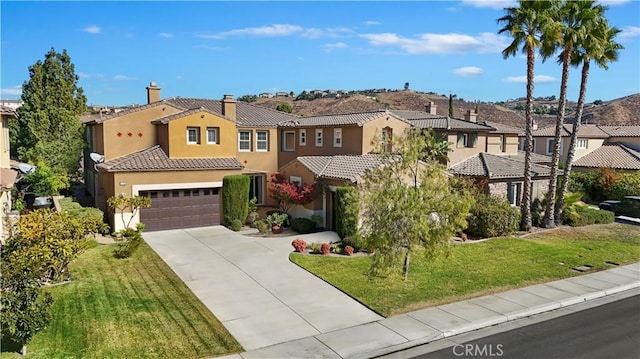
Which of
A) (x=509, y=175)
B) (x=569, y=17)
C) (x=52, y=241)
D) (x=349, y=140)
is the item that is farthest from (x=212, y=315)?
(x=569, y=17)

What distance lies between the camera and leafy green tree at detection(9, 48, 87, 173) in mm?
41531

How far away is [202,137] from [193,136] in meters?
0.53

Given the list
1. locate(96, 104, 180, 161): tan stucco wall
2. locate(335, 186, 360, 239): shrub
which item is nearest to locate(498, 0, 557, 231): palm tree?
locate(335, 186, 360, 239): shrub

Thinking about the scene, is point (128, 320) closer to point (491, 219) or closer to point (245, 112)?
point (491, 219)

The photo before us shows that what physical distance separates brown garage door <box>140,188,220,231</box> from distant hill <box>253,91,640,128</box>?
205 feet

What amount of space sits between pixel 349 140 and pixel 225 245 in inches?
418

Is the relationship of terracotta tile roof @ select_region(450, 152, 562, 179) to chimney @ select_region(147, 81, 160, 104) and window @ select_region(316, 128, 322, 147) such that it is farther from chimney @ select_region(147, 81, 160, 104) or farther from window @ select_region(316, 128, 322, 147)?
chimney @ select_region(147, 81, 160, 104)

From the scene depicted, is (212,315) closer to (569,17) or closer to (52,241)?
(52,241)

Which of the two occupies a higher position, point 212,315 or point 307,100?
point 307,100

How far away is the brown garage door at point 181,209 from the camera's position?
24.8 meters

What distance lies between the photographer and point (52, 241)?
49.3 feet

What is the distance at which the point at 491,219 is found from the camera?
2484 cm

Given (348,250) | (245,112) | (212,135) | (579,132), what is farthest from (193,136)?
(579,132)

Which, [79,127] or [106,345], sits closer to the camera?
[106,345]
